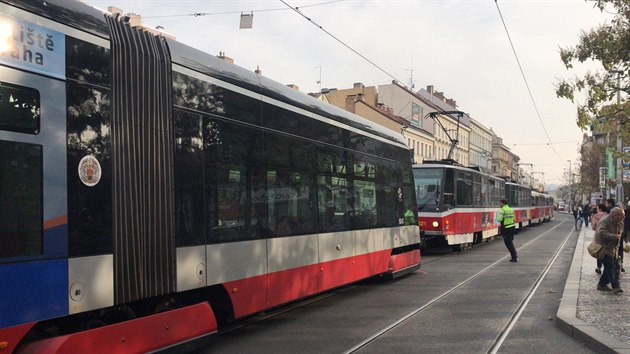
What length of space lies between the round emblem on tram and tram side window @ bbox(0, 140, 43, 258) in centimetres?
37

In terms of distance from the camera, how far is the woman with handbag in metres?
10.0

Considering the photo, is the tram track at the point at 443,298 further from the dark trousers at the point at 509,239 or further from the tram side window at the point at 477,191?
the tram side window at the point at 477,191

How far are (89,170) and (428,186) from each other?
15471 millimetres

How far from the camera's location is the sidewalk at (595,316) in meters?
6.52

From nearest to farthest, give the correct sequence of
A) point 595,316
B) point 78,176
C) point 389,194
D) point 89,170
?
point 78,176
point 89,170
point 595,316
point 389,194

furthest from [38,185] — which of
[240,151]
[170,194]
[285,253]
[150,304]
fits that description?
[285,253]

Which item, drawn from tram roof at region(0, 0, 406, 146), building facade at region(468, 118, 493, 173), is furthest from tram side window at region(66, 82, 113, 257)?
building facade at region(468, 118, 493, 173)

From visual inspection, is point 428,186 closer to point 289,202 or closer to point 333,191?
point 333,191

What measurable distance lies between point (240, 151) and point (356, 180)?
381cm

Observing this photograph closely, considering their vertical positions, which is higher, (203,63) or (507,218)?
(203,63)

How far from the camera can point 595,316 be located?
7.94 metres

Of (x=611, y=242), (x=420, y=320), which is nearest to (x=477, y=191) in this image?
(x=611, y=242)

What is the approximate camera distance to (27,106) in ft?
13.3

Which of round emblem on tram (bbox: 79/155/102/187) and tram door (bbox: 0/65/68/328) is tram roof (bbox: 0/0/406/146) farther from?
round emblem on tram (bbox: 79/155/102/187)
